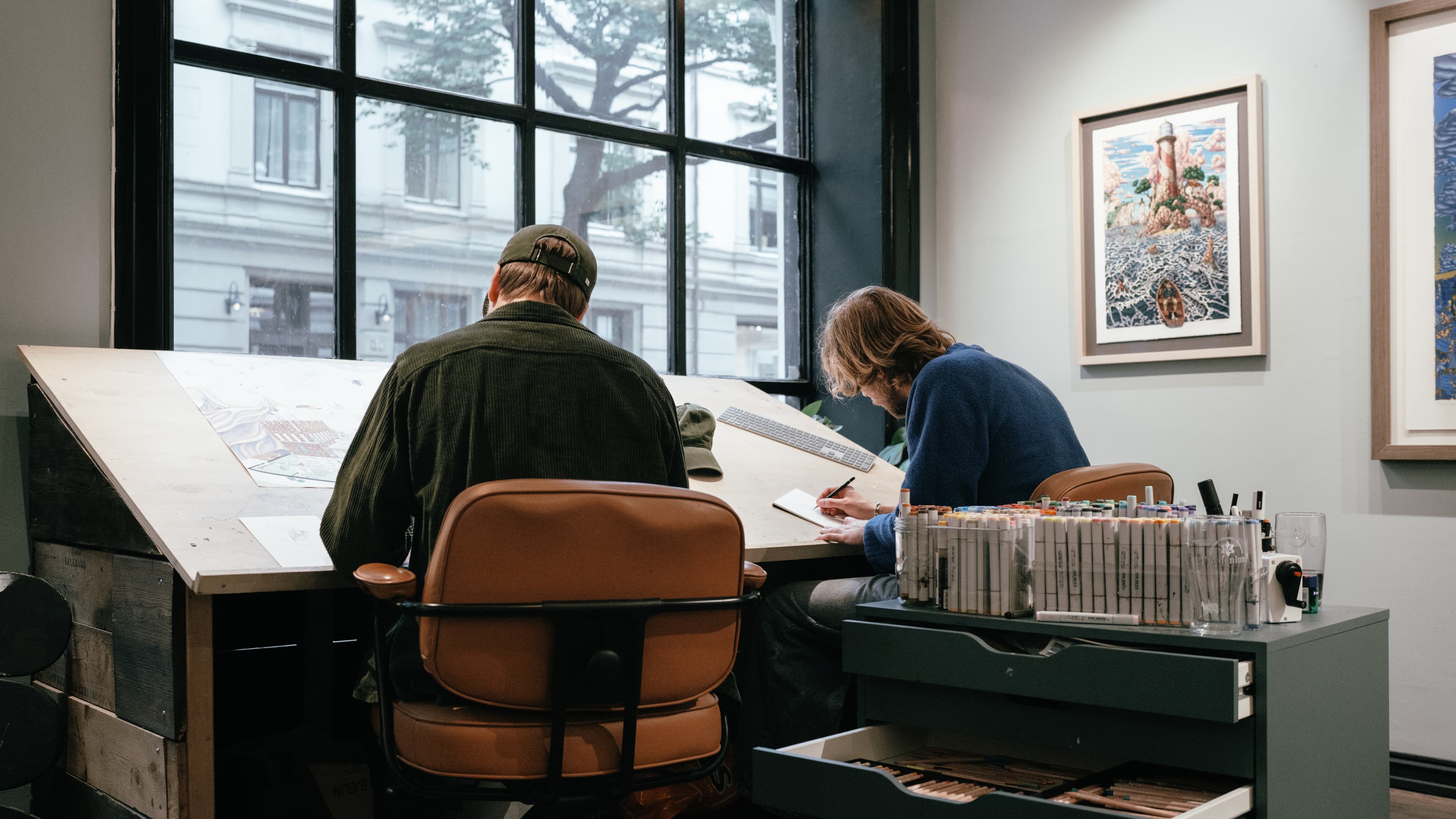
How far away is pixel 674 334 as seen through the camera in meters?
3.83

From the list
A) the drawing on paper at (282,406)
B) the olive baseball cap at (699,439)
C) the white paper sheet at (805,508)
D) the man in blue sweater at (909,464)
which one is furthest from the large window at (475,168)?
the man in blue sweater at (909,464)

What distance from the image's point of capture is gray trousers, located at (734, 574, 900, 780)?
222 cm

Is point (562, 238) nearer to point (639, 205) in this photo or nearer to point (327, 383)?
point (327, 383)

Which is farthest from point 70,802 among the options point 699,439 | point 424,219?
point 424,219

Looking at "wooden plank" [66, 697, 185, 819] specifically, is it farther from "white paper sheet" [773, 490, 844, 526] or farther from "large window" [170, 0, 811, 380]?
"white paper sheet" [773, 490, 844, 526]

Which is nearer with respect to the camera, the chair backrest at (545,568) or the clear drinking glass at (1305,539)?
the chair backrest at (545,568)

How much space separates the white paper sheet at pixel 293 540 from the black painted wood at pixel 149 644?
0.14m

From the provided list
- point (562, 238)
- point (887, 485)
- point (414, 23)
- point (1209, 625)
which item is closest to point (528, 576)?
point (562, 238)

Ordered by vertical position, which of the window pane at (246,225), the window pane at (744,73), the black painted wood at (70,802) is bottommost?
the black painted wood at (70,802)

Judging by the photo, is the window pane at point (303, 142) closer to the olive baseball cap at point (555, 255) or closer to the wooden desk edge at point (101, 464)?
the wooden desk edge at point (101, 464)

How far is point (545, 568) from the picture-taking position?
139 cm

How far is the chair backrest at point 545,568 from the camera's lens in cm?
137

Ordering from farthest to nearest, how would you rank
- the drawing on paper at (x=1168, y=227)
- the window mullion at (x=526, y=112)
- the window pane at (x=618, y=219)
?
the window pane at (x=618, y=219)
the window mullion at (x=526, y=112)
the drawing on paper at (x=1168, y=227)

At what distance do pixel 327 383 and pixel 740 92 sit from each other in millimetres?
2170
